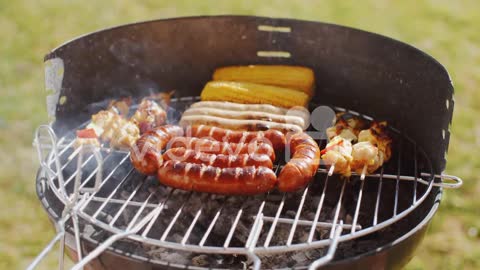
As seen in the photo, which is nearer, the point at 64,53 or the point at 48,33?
the point at 64,53

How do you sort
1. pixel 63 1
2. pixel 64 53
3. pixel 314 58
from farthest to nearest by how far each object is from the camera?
1. pixel 63 1
2. pixel 314 58
3. pixel 64 53

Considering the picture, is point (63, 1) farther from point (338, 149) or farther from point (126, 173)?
point (338, 149)

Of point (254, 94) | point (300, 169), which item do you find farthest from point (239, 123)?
point (300, 169)

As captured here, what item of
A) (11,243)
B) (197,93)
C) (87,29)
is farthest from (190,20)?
(87,29)

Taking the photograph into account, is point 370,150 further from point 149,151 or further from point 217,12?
point 217,12

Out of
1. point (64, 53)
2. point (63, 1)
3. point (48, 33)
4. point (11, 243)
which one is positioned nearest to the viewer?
point (64, 53)

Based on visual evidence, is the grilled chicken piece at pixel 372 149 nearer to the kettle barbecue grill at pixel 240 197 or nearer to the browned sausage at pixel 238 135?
the kettle barbecue grill at pixel 240 197
